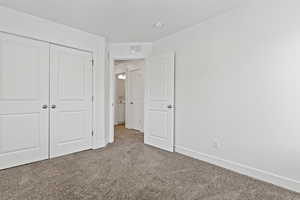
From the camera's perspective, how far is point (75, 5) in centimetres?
234

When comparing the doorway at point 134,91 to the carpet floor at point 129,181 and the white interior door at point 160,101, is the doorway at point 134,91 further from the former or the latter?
the carpet floor at point 129,181

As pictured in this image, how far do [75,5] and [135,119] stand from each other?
153 inches

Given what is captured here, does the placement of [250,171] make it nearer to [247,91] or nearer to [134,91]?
[247,91]

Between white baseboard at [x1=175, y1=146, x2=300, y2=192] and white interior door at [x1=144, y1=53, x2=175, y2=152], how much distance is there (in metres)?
0.61

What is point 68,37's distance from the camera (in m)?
3.03

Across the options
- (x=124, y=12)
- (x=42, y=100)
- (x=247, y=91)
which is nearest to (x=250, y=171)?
(x=247, y=91)

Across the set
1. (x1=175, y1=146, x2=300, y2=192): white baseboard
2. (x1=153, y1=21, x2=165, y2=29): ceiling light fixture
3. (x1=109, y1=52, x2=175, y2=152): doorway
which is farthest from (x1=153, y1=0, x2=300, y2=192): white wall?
(x1=153, y1=21, x2=165, y2=29): ceiling light fixture

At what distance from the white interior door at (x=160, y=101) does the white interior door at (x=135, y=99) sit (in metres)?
1.63

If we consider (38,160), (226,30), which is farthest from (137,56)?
(38,160)

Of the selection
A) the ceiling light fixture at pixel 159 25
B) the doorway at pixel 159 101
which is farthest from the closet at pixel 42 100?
the ceiling light fixture at pixel 159 25

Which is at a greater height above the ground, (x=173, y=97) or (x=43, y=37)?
(x=43, y=37)

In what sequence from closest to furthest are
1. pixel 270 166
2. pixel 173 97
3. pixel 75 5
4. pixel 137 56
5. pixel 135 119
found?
1. pixel 270 166
2. pixel 75 5
3. pixel 173 97
4. pixel 137 56
5. pixel 135 119

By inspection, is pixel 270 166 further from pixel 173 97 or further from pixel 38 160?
pixel 38 160

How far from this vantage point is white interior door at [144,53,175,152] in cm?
330
